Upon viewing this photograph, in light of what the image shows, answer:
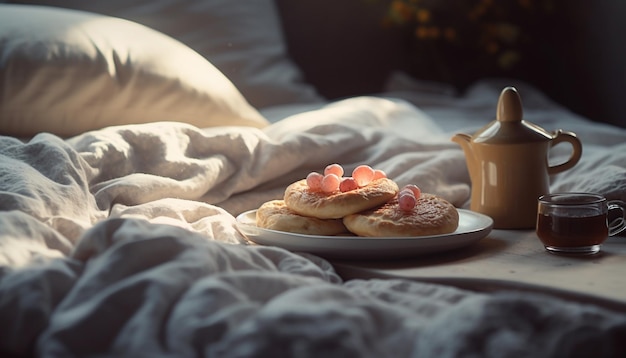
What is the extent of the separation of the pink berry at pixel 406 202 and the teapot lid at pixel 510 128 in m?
0.24

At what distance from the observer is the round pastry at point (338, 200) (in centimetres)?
90

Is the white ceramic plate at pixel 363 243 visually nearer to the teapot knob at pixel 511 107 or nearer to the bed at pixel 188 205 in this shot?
the bed at pixel 188 205

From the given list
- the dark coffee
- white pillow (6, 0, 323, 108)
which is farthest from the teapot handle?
white pillow (6, 0, 323, 108)

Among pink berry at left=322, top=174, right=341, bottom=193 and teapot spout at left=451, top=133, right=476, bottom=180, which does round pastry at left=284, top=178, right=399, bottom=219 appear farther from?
teapot spout at left=451, top=133, right=476, bottom=180

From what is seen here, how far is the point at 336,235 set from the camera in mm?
933

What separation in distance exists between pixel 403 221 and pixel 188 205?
0.28 m

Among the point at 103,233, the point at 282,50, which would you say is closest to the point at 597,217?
the point at 103,233

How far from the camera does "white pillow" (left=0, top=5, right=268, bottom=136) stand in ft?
3.93

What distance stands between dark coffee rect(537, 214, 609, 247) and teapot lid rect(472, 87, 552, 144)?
0.19 meters

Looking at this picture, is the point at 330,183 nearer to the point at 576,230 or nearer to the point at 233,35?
the point at 576,230

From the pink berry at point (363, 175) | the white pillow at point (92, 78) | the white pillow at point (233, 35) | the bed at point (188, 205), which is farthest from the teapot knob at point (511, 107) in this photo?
the white pillow at point (233, 35)

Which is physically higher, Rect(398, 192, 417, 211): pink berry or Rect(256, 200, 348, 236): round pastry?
Rect(398, 192, 417, 211): pink berry

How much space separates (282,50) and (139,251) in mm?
1472

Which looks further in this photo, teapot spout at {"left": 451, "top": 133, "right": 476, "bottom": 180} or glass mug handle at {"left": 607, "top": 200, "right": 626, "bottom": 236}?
teapot spout at {"left": 451, "top": 133, "right": 476, "bottom": 180}
